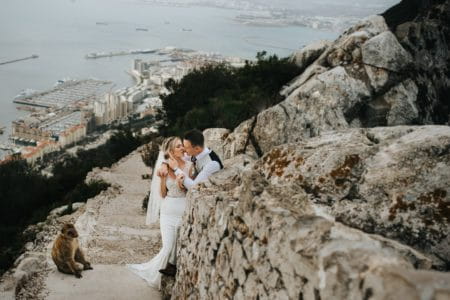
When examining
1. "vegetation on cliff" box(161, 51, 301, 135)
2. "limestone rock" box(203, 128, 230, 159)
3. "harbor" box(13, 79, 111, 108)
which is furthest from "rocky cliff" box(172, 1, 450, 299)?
"harbor" box(13, 79, 111, 108)

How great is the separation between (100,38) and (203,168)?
77490 millimetres

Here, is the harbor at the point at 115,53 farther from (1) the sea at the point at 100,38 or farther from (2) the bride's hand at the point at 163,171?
(2) the bride's hand at the point at 163,171

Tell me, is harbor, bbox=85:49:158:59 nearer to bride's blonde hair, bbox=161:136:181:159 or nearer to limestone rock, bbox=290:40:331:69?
limestone rock, bbox=290:40:331:69

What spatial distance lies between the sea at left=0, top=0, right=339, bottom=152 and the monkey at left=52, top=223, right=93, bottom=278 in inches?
1196

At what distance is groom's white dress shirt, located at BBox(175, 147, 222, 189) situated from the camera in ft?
12.5

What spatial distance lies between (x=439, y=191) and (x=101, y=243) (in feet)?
15.4

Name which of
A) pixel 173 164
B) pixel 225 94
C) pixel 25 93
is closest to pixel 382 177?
pixel 173 164

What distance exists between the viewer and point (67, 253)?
4590mm

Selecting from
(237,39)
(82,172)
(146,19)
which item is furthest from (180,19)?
(82,172)

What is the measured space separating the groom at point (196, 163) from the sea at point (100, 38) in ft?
103

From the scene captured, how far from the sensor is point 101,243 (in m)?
6.04

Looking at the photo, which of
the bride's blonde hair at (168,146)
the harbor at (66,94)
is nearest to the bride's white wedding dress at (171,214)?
the bride's blonde hair at (168,146)

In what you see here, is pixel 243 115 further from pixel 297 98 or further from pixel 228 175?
pixel 228 175

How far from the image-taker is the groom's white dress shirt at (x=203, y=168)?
3.82 metres
